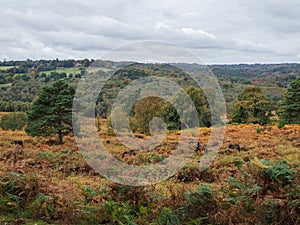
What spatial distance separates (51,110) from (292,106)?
85.2 ft

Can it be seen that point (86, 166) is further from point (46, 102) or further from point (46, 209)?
point (46, 102)

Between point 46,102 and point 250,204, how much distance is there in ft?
65.5

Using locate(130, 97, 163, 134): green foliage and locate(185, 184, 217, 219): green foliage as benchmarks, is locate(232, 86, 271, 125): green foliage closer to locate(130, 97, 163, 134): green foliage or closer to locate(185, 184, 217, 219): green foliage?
locate(130, 97, 163, 134): green foliage

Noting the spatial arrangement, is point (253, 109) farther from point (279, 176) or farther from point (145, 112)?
point (279, 176)

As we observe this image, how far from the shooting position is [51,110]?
22062 millimetres

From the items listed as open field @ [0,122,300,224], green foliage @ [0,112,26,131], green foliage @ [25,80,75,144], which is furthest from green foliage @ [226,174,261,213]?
green foliage @ [0,112,26,131]

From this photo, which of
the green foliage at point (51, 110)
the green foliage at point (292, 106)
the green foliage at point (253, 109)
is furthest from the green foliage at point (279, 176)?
the green foliage at point (253, 109)

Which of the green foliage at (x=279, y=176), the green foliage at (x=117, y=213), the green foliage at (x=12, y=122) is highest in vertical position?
the green foliage at (x=279, y=176)

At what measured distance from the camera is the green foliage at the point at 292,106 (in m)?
33.4

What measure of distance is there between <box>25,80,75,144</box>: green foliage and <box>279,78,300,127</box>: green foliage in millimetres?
23682

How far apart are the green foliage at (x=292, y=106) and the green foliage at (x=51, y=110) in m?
23.7

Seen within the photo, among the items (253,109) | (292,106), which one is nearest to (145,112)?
(253,109)

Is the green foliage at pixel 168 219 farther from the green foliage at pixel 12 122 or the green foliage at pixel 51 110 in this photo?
the green foliage at pixel 12 122

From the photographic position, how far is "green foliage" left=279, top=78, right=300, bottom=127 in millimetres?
33406
